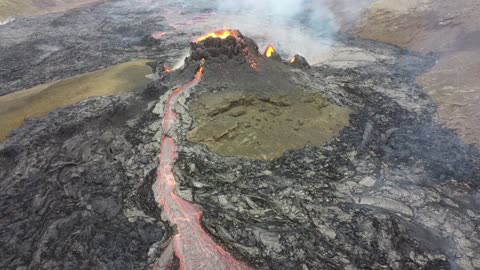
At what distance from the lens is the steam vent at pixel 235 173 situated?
10289mm

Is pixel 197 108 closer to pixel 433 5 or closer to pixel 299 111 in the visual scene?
Answer: pixel 299 111

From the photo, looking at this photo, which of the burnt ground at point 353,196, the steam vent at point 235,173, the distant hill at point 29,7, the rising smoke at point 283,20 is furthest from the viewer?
the distant hill at point 29,7

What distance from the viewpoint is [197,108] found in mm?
16484

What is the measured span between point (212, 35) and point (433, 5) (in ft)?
71.2

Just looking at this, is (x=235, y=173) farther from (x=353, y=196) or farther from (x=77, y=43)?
(x=77, y=43)

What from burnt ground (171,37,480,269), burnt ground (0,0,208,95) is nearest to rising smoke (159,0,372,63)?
burnt ground (0,0,208,95)

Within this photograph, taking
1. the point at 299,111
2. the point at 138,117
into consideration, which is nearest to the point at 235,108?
the point at 299,111

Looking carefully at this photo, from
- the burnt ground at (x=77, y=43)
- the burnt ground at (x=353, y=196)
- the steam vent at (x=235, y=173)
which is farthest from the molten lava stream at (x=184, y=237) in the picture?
the burnt ground at (x=77, y=43)

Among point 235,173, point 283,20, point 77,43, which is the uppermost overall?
point 235,173

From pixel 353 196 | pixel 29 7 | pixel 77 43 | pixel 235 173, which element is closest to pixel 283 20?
pixel 77 43

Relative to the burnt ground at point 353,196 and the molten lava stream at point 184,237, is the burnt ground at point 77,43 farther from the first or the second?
the molten lava stream at point 184,237

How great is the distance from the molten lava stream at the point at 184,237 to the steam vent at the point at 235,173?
46 mm

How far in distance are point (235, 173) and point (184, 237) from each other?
353 cm

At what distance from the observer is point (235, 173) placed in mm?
13344
